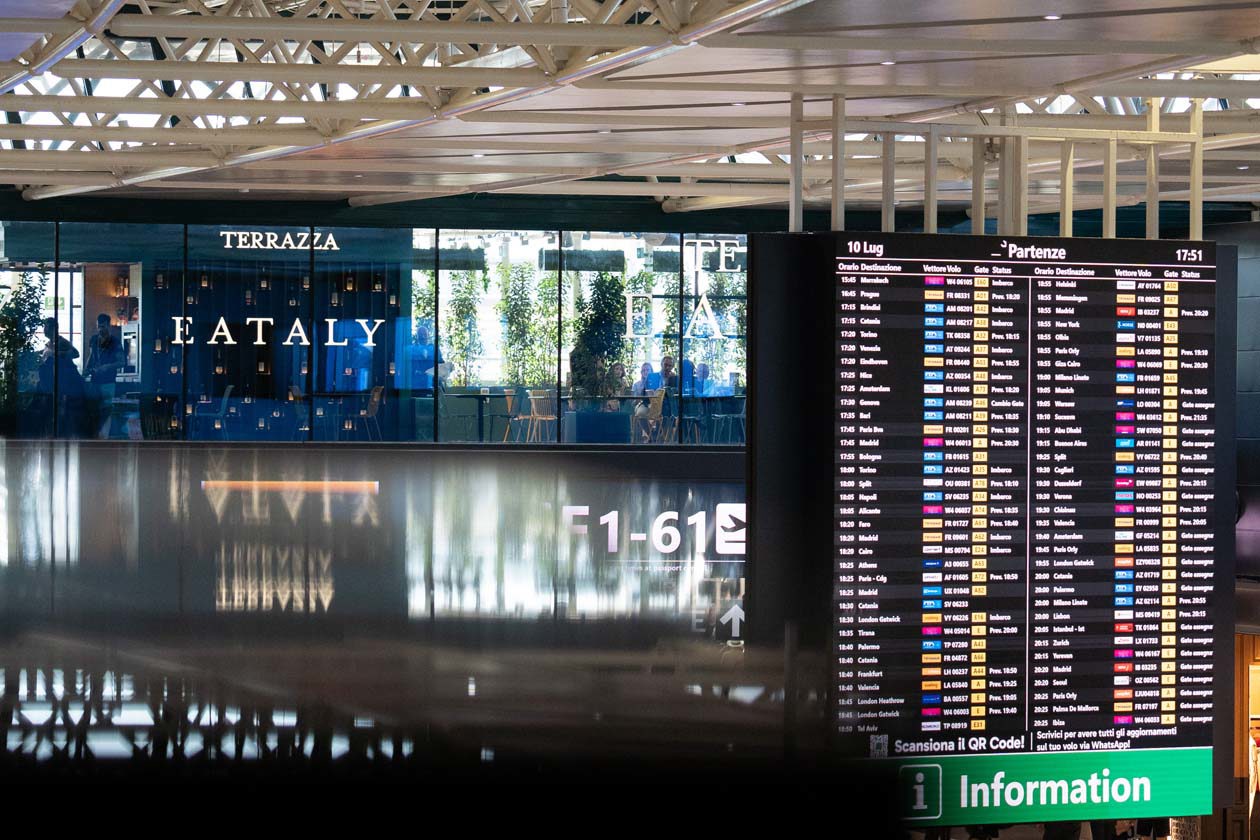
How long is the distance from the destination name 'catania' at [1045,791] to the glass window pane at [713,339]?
1571 cm

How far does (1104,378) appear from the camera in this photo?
6.56 m

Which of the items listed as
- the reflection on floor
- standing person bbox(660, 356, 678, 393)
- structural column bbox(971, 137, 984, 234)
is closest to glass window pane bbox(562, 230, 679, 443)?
standing person bbox(660, 356, 678, 393)

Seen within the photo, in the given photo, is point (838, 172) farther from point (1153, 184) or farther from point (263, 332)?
point (263, 332)

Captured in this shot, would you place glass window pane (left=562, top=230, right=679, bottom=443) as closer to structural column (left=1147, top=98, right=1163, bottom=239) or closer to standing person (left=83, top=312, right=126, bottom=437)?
standing person (left=83, top=312, right=126, bottom=437)

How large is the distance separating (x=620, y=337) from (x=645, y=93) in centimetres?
1238

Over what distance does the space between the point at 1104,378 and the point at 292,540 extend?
1900 cm

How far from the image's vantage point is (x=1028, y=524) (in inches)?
256

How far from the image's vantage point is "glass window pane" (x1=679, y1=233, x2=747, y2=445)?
22281 mm

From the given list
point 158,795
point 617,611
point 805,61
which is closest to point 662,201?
point 617,611

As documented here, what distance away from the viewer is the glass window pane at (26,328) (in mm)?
21516

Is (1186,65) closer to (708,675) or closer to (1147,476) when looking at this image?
(1147,476)

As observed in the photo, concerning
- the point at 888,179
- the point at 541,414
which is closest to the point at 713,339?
the point at 541,414

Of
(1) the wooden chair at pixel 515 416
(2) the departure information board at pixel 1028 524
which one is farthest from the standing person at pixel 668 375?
(2) the departure information board at pixel 1028 524

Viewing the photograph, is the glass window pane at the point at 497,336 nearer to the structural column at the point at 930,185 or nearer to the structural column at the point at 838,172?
the structural column at the point at 930,185
